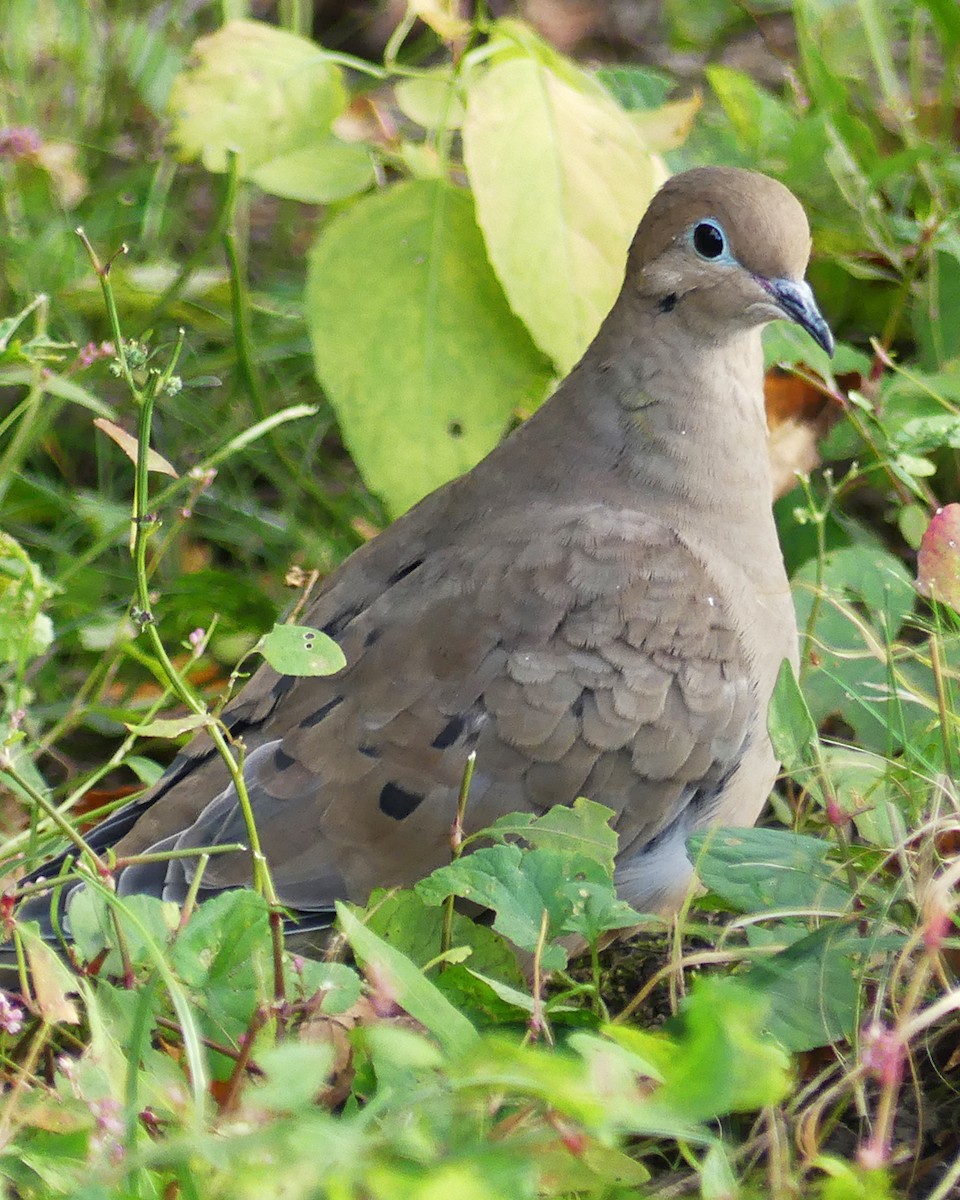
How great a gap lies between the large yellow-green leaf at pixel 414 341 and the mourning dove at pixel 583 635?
0.30m

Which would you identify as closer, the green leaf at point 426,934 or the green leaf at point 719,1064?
the green leaf at point 719,1064

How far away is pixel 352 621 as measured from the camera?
2301 mm

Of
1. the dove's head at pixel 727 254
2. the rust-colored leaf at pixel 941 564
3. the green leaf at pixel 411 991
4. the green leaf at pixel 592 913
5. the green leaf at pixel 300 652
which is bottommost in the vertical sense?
the green leaf at pixel 592 913

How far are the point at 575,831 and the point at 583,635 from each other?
403 millimetres

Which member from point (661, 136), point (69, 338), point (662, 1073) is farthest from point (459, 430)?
point (662, 1073)

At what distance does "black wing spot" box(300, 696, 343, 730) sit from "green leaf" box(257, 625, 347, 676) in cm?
56

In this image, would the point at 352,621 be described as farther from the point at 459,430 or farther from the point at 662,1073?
the point at 662,1073

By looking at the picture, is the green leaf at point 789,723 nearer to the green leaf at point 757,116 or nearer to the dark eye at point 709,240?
the dark eye at point 709,240

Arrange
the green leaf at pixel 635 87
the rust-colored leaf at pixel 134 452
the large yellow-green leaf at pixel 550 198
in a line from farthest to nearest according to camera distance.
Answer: the green leaf at pixel 635 87, the large yellow-green leaf at pixel 550 198, the rust-colored leaf at pixel 134 452

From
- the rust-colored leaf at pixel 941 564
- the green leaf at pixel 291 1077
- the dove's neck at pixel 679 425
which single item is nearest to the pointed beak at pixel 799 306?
the dove's neck at pixel 679 425

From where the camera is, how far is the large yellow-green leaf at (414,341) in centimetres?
273

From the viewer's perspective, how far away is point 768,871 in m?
1.77

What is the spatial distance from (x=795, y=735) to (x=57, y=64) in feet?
10.0

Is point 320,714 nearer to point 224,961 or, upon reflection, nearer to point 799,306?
point 224,961
